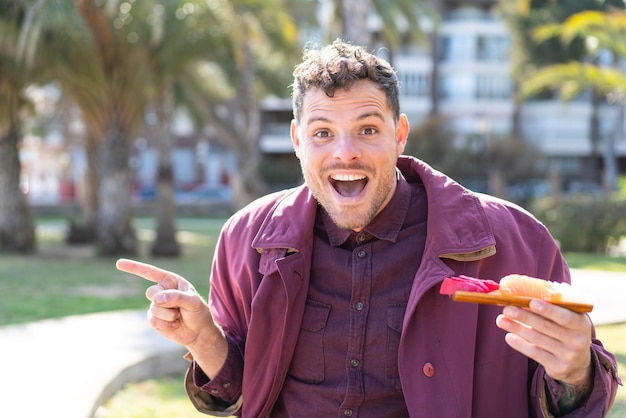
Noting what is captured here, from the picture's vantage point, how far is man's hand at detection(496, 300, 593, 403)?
1965 mm

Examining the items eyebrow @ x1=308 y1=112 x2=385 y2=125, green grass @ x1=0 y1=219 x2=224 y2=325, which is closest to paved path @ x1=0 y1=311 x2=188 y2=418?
green grass @ x1=0 y1=219 x2=224 y2=325

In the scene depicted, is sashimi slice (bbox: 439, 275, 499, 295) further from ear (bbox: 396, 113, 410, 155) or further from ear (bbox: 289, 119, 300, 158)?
ear (bbox: 289, 119, 300, 158)

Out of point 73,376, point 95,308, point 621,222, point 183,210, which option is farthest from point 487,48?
point 73,376

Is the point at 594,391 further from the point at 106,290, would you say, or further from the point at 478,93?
the point at 478,93

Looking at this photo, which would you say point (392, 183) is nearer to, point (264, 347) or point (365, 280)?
point (365, 280)

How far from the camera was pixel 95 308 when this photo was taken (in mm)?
9008

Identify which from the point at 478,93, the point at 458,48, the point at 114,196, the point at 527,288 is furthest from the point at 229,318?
the point at 458,48

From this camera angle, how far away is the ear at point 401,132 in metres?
2.91

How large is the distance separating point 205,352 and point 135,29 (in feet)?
42.3

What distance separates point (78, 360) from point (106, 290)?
5378mm

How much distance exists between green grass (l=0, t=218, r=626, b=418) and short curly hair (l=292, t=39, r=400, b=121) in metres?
2.64

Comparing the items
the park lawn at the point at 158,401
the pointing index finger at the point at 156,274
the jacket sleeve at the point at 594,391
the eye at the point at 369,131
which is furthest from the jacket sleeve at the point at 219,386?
the park lawn at the point at 158,401

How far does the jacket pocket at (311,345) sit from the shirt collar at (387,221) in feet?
0.85

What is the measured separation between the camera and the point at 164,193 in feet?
56.9
